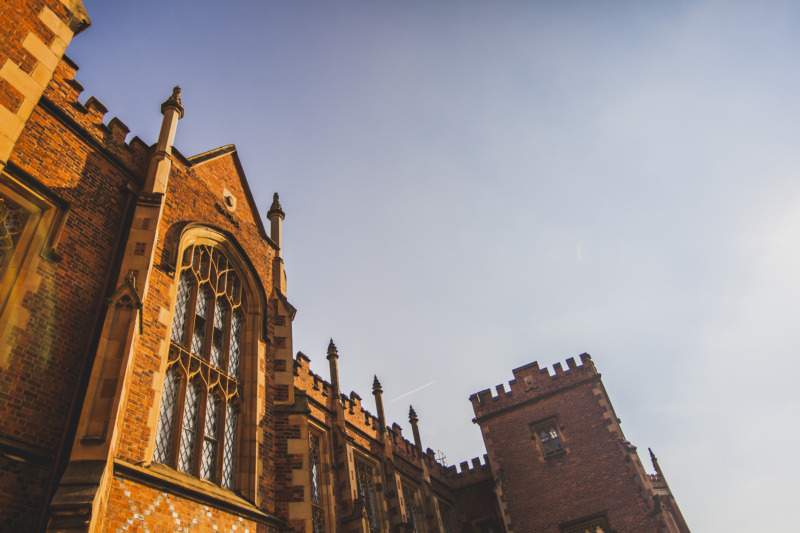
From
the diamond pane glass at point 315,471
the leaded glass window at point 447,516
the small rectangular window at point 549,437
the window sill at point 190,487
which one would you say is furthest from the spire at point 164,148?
the small rectangular window at point 549,437

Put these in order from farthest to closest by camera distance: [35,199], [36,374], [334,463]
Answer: [334,463] < [35,199] < [36,374]

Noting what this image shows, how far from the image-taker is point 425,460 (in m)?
20.3

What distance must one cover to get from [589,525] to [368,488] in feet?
26.5

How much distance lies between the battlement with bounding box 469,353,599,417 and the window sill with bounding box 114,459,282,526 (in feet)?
50.3

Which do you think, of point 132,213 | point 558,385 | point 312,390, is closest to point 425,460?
point 558,385

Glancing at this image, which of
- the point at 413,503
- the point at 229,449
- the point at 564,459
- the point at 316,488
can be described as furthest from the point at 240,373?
the point at 564,459

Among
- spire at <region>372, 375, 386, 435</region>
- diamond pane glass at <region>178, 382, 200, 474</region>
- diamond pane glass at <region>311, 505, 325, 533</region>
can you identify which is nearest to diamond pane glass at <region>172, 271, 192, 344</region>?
diamond pane glass at <region>178, 382, 200, 474</region>

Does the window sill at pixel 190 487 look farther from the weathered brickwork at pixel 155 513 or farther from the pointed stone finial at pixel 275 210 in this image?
the pointed stone finial at pixel 275 210

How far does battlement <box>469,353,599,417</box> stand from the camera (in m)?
21.3

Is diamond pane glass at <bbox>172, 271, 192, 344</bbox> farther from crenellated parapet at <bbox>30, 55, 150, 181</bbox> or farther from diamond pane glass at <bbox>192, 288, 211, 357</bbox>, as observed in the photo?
crenellated parapet at <bbox>30, 55, 150, 181</bbox>

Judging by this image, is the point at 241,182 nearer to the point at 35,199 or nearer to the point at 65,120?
the point at 65,120

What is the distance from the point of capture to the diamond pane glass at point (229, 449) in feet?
26.3

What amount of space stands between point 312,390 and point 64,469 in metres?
8.88

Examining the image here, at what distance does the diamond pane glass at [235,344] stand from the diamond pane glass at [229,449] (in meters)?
0.68
